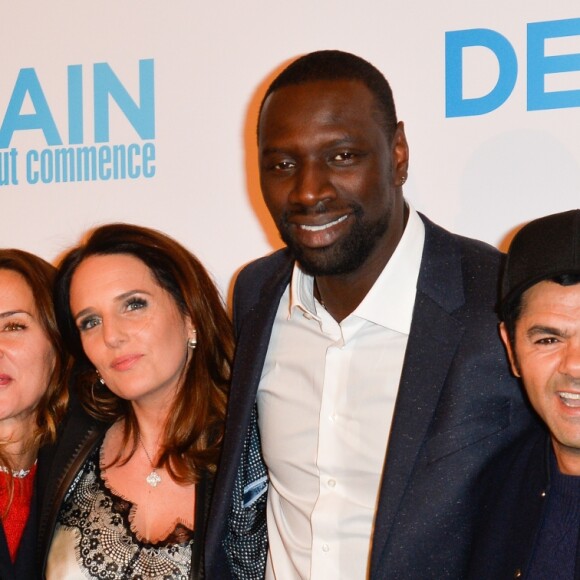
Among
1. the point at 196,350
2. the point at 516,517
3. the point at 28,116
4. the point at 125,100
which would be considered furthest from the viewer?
the point at 28,116

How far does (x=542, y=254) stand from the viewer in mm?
1859

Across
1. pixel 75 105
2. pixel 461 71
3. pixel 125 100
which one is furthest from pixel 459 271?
pixel 75 105

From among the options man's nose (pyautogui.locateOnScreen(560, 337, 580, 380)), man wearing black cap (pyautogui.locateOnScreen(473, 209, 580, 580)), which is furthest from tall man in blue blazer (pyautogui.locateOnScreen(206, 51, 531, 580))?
man's nose (pyautogui.locateOnScreen(560, 337, 580, 380))

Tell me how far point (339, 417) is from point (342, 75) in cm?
78

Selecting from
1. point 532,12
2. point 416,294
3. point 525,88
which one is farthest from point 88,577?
point 532,12

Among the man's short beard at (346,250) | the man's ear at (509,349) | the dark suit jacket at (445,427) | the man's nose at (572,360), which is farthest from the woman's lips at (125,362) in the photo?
the man's nose at (572,360)

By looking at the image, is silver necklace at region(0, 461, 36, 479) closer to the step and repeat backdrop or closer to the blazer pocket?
the step and repeat backdrop

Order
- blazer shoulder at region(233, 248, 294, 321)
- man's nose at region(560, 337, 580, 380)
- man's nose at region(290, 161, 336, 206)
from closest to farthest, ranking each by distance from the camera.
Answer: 1. man's nose at region(560, 337, 580, 380)
2. man's nose at region(290, 161, 336, 206)
3. blazer shoulder at region(233, 248, 294, 321)

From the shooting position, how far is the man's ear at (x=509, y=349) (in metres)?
1.90

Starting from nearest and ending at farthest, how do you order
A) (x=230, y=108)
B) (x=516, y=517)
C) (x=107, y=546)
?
(x=516, y=517)
(x=107, y=546)
(x=230, y=108)

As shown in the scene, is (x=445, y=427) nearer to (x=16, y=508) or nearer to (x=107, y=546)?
(x=107, y=546)

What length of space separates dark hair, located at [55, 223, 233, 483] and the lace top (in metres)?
0.18

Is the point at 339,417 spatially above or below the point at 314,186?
below

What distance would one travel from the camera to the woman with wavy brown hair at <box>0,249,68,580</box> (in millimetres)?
2842
